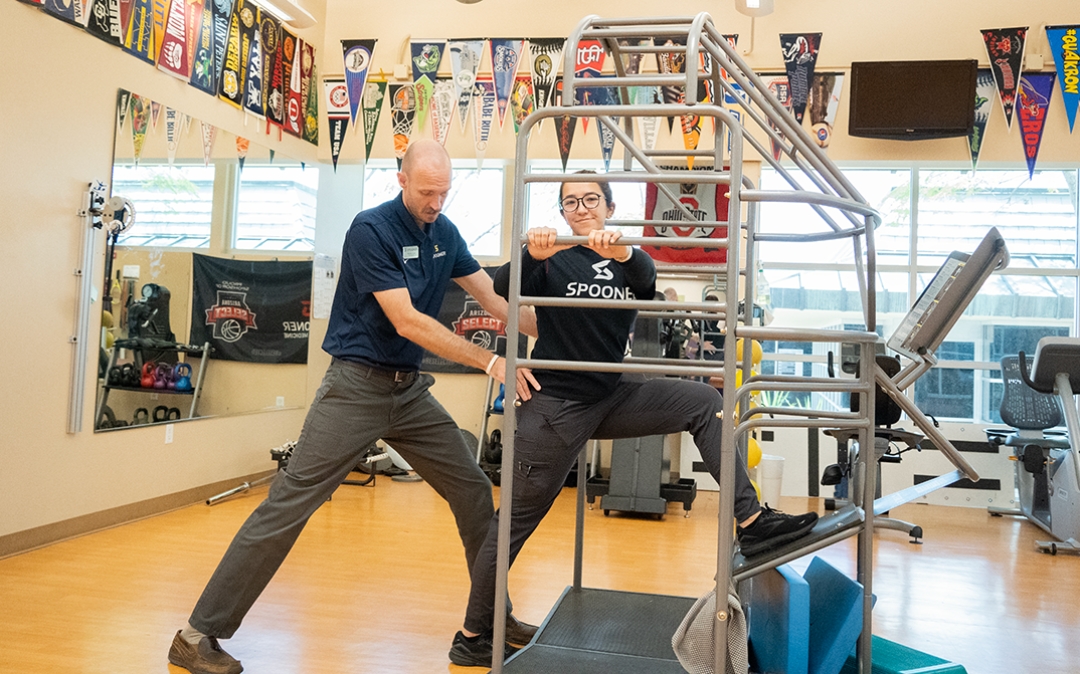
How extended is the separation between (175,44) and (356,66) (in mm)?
2107

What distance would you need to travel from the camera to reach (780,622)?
8.42 ft

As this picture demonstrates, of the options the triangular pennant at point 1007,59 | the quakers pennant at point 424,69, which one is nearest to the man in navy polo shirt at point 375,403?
the quakers pennant at point 424,69

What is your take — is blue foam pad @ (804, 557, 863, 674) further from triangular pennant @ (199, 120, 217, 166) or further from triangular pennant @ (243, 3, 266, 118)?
triangular pennant @ (243, 3, 266, 118)

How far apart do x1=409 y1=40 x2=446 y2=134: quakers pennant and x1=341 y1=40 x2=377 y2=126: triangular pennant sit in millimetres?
385

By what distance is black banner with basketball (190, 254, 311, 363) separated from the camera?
228 inches

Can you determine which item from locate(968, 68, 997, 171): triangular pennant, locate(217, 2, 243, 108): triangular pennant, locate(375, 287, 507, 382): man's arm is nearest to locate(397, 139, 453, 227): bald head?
locate(375, 287, 507, 382): man's arm

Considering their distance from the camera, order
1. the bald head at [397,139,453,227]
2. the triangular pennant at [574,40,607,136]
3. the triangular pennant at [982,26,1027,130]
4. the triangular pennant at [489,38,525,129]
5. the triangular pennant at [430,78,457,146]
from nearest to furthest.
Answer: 1. the bald head at [397,139,453,227]
2. the triangular pennant at [982,26,1027,130]
3. the triangular pennant at [574,40,607,136]
4. the triangular pennant at [489,38,525,129]
5. the triangular pennant at [430,78,457,146]

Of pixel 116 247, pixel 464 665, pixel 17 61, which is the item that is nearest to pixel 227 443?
pixel 116 247

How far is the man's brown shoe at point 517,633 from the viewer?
3102mm

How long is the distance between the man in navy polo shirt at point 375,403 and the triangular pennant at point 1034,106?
5.36 metres

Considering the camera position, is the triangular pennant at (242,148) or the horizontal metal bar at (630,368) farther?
the triangular pennant at (242,148)

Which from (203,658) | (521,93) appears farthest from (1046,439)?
(203,658)

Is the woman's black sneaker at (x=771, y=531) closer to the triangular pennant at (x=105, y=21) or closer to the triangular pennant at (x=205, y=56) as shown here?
the triangular pennant at (x=105, y=21)

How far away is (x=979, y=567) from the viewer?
4.68m
